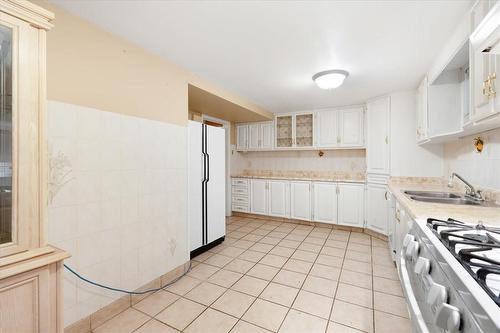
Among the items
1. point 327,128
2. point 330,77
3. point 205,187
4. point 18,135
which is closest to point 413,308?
point 18,135

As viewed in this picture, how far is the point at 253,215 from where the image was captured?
4773 mm

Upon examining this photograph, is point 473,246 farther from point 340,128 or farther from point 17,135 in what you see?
point 340,128

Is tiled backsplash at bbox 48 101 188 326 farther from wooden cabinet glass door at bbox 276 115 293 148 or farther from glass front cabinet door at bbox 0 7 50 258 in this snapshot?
wooden cabinet glass door at bbox 276 115 293 148

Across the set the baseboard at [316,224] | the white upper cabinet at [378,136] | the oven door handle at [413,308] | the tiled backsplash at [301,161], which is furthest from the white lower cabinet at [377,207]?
the oven door handle at [413,308]

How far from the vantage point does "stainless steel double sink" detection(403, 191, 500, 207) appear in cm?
176

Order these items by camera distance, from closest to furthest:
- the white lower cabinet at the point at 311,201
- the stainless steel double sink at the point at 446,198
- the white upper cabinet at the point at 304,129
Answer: the stainless steel double sink at the point at 446,198
the white lower cabinet at the point at 311,201
the white upper cabinet at the point at 304,129

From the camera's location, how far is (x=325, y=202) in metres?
4.03

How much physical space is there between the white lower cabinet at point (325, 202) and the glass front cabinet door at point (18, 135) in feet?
12.5

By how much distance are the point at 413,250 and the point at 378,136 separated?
9.03 ft

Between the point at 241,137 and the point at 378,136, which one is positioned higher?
the point at 241,137

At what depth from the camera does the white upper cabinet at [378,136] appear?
11.0ft

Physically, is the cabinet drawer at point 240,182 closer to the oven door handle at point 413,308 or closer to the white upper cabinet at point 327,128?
the white upper cabinet at point 327,128

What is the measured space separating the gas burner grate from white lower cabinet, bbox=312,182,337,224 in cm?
282

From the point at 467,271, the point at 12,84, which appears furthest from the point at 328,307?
the point at 12,84
